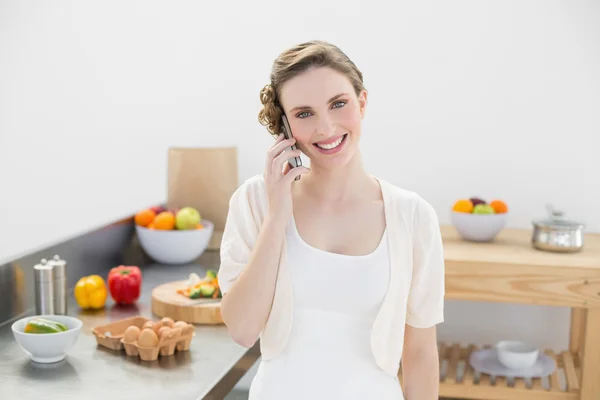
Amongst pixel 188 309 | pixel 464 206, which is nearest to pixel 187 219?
pixel 188 309

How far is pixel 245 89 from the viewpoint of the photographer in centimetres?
328

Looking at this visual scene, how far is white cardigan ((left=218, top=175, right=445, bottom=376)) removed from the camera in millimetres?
1488

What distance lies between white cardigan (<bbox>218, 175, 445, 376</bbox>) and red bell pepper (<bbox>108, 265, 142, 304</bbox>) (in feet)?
3.08

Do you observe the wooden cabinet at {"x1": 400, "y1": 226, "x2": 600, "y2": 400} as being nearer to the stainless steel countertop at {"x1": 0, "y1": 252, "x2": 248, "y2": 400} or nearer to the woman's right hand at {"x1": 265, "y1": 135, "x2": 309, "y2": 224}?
the stainless steel countertop at {"x1": 0, "y1": 252, "x2": 248, "y2": 400}

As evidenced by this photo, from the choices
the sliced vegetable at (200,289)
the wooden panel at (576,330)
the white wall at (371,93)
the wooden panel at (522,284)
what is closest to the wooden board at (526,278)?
the wooden panel at (522,284)

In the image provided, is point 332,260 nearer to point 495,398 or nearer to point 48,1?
point 495,398

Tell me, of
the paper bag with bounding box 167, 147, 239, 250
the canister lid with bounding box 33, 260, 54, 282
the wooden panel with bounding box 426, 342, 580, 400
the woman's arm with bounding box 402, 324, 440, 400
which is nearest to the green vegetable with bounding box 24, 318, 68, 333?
the canister lid with bounding box 33, 260, 54, 282

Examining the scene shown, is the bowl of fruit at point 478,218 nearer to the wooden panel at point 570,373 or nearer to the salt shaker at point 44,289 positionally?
the wooden panel at point 570,373

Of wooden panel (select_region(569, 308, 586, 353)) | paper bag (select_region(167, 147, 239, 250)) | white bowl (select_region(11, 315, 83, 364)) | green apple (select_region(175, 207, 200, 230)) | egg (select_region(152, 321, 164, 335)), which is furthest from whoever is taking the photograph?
paper bag (select_region(167, 147, 239, 250))

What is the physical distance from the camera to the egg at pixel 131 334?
1.96 metres

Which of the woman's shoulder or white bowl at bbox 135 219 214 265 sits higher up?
the woman's shoulder

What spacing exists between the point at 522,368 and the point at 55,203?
84.7 inches

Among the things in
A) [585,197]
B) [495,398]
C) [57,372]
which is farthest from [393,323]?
[585,197]

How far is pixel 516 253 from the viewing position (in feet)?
8.94
